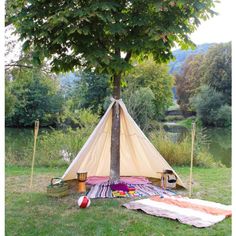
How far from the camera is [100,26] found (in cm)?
437

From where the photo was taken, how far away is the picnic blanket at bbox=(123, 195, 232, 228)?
12.2 feet

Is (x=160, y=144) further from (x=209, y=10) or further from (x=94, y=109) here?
(x=94, y=109)

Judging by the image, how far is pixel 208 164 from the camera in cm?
782

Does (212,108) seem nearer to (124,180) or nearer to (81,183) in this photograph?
(124,180)

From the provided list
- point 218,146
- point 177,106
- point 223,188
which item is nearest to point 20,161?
point 223,188

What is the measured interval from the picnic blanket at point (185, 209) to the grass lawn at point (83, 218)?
0.09 metres

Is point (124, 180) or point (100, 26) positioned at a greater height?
point (100, 26)

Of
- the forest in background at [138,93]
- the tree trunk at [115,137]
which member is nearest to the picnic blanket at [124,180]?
the tree trunk at [115,137]

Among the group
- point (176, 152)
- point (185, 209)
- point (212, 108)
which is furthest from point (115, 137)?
point (212, 108)

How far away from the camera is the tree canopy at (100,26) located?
4082 mm

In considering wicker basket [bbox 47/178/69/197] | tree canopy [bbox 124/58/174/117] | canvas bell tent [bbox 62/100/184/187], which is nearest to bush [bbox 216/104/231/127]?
tree canopy [bbox 124/58/174/117]

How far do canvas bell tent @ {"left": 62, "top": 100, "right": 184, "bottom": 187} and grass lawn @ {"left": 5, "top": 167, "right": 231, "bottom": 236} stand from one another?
685mm

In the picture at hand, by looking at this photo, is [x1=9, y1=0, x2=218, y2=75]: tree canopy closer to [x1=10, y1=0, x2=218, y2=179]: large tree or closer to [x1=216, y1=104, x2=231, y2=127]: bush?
[x1=10, y1=0, x2=218, y2=179]: large tree

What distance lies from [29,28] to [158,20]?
5.22 feet
